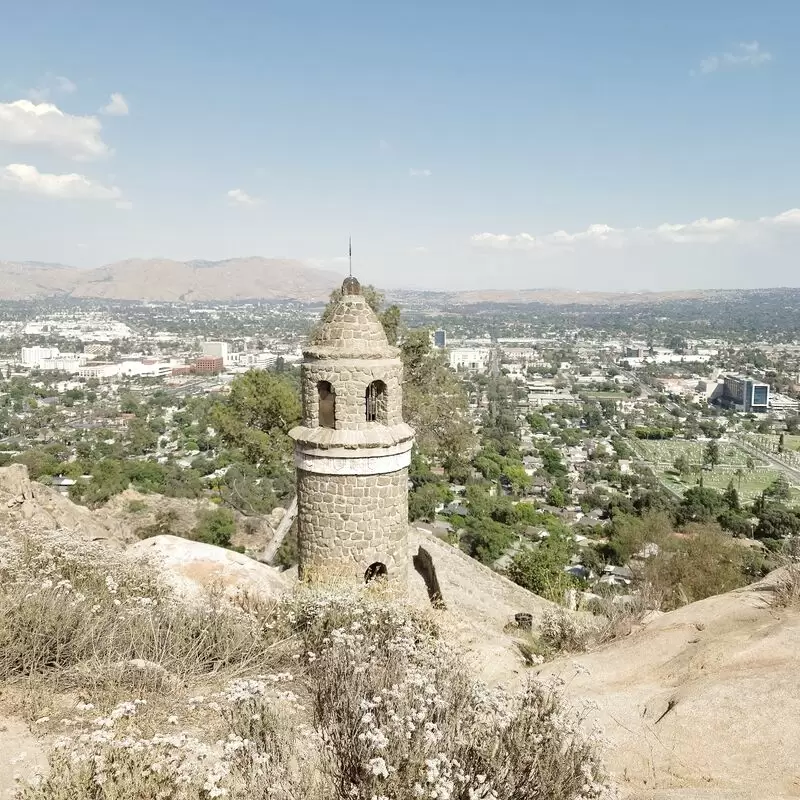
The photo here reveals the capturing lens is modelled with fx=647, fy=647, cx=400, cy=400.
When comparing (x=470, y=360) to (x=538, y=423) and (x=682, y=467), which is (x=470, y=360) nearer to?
(x=538, y=423)

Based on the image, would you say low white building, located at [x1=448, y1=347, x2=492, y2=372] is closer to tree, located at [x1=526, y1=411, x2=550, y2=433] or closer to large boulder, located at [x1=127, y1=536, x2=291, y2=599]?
tree, located at [x1=526, y1=411, x2=550, y2=433]

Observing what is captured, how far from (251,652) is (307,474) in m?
2.78

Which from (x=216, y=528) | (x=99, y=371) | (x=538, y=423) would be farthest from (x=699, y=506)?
(x=99, y=371)

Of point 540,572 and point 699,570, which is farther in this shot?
point 540,572

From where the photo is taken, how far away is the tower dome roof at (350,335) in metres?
8.14

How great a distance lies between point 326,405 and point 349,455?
2.53 feet

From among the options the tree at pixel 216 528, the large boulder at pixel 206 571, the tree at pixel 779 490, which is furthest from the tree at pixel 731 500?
the large boulder at pixel 206 571

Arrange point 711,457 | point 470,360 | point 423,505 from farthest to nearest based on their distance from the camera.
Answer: point 470,360, point 711,457, point 423,505

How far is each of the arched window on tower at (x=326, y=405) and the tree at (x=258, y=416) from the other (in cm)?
1047

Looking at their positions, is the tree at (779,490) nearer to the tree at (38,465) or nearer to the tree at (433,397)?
the tree at (433,397)

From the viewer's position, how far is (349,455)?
8031mm

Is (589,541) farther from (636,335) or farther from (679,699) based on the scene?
(636,335)

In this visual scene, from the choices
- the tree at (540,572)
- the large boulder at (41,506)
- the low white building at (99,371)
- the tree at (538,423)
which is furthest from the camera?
the low white building at (99,371)

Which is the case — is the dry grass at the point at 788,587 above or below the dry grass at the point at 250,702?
below
